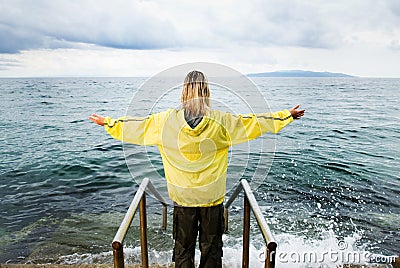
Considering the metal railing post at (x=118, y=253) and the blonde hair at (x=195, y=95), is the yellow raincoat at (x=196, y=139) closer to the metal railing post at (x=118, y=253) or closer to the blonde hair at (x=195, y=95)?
the blonde hair at (x=195, y=95)

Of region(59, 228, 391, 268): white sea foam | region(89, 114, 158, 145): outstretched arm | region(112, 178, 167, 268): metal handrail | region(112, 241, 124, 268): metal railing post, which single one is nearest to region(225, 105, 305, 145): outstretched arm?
region(89, 114, 158, 145): outstretched arm

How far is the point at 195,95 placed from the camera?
2357 mm

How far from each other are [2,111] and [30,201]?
1840 centimetres

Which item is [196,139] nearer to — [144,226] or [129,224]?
[129,224]

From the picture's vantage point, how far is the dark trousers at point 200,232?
2.59 m

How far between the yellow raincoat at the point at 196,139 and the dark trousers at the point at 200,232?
10cm

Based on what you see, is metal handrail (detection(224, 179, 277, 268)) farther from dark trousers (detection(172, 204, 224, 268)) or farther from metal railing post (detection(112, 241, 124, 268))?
metal railing post (detection(112, 241, 124, 268))

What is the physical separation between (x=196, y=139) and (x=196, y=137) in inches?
0.6

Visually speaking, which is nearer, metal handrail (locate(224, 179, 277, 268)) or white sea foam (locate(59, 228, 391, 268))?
metal handrail (locate(224, 179, 277, 268))

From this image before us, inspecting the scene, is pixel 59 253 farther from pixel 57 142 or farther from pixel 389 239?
pixel 57 142

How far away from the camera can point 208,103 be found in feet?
7.81

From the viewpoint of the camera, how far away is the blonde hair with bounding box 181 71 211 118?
2.33 m

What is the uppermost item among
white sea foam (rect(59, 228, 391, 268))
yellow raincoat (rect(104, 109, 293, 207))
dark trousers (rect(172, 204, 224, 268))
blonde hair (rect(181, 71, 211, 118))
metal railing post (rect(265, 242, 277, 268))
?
blonde hair (rect(181, 71, 211, 118))

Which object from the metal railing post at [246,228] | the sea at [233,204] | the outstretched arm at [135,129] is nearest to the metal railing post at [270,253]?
the metal railing post at [246,228]
